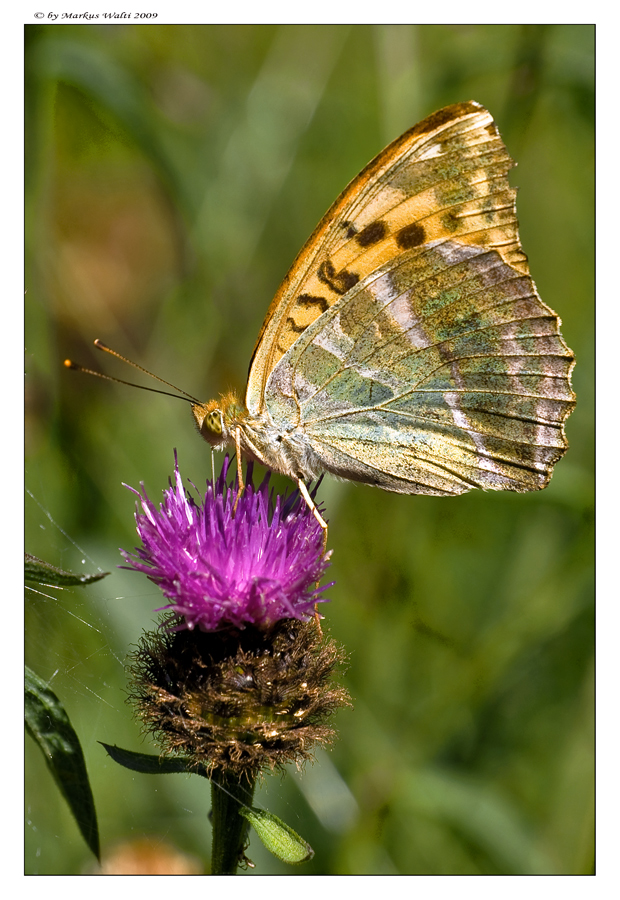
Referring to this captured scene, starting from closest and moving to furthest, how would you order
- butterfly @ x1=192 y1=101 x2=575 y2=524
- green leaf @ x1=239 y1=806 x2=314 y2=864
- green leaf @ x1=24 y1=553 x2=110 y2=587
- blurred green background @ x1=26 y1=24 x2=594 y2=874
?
green leaf @ x1=24 y1=553 x2=110 y2=587, green leaf @ x1=239 y1=806 x2=314 y2=864, butterfly @ x1=192 y1=101 x2=575 y2=524, blurred green background @ x1=26 y1=24 x2=594 y2=874

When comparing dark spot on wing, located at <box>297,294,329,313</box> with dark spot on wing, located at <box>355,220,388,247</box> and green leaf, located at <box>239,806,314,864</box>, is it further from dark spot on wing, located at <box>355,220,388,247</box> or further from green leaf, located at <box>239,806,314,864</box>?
green leaf, located at <box>239,806,314,864</box>

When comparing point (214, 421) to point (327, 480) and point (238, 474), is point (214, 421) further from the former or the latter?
point (327, 480)

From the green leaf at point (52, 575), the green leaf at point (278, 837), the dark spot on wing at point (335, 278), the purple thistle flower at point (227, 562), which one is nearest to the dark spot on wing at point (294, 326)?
the dark spot on wing at point (335, 278)

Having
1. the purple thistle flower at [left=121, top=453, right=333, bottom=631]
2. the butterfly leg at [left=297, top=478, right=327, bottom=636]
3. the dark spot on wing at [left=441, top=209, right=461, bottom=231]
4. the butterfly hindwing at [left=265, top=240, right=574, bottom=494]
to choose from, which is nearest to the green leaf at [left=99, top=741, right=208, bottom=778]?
the purple thistle flower at [left=121, top=453, right=333, bottom=631]

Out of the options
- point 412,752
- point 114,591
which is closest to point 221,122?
point 114,591

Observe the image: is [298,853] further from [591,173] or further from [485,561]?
[591,173]

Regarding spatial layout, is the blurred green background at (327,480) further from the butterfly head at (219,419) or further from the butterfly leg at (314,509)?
the butterfly leg at (314,509)
